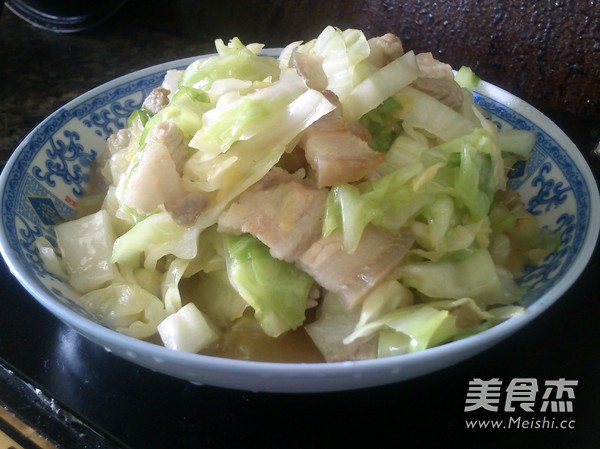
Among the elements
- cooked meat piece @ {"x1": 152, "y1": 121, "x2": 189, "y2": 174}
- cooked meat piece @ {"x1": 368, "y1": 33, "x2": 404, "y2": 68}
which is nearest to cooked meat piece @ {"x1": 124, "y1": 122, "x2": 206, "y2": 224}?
cooked meat piece @ {"x1": 152, "y1": 121, "x2": 189, "y2": 174}

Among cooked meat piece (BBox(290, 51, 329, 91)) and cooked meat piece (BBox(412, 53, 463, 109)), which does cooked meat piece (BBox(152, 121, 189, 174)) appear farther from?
cooked meat piece (BBox(412, 53, 463, 109))

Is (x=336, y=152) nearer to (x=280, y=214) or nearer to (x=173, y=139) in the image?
(x=280, y=214)

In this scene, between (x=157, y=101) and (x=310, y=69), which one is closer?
(x=310, y=69)

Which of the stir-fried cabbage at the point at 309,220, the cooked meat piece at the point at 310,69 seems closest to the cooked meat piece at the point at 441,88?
the stir-fried cabbage at the point at 309,220

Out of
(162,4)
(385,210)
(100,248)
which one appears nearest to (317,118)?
(385,210)

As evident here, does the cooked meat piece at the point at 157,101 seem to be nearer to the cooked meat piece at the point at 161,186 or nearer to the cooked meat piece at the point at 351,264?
the cooked meat piece at the point at 161,186

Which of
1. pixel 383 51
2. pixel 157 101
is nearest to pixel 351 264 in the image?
pixel 383 51

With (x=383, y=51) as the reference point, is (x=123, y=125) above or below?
below

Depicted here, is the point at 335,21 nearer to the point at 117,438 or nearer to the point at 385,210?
the point at 385,210
